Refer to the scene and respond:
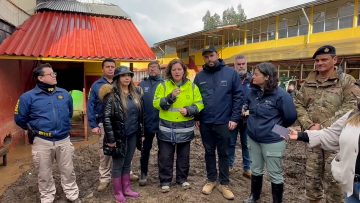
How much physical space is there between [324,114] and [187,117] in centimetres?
164

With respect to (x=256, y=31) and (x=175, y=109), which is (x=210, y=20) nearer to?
(x=256, y=31)

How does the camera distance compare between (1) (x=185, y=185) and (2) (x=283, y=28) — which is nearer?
(1) (x=185, y=185)

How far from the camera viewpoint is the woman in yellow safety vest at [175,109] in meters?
3.87

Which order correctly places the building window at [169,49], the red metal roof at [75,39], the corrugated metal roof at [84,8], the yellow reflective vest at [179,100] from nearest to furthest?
the yellow reflective vest at [179,100]
the red metal roof at [75,39]
the corrugated metal roof at [84,8]
the building window at [169,49]

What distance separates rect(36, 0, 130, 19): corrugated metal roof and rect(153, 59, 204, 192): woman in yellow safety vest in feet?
22.1

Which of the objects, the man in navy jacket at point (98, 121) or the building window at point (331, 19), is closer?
the man in navy jacket at point (98, 121)

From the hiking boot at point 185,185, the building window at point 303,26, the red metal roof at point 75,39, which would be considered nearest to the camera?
the hiking boot at point 185,185

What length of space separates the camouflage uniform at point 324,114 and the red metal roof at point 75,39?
5.81 metres

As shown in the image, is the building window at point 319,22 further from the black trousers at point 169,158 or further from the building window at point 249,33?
the black trousers at point 169,158

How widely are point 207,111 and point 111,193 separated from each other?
5.76 ft

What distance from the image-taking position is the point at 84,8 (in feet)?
32.0

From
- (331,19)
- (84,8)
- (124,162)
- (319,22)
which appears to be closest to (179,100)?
(124,162)

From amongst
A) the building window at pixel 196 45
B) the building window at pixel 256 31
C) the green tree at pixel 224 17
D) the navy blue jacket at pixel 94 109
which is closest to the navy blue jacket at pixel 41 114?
the navy blue jacket at pixel 94 109

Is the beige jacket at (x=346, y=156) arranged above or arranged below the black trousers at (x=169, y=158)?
above
